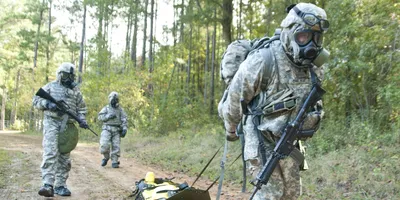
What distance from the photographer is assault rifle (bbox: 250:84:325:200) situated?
278cm

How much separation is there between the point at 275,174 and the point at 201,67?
3498 cm

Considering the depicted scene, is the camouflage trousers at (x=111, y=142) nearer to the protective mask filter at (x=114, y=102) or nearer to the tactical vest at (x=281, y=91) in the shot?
the protective mask filter at (x=114, y=102)

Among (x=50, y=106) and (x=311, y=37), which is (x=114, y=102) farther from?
(x=311, y=37)

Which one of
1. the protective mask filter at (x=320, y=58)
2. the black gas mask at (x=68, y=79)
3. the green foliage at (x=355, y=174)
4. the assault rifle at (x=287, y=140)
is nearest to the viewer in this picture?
the assault rifle at (x=287, y=140)

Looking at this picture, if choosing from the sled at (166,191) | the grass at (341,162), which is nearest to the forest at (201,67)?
the grass at (341,162)

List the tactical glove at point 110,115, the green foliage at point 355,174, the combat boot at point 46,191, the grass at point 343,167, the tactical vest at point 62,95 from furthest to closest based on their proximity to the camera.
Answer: the tactical glove at point 110,115 < the tactical vest at point 62,95 < the grass at point 343,167 < the green foliage at point 355,174 < the combat boot at point 46,191

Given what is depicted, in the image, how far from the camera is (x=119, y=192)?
6652mm

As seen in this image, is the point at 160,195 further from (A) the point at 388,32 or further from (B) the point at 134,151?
(B) the point at 134,151

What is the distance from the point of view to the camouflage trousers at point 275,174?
2.90m

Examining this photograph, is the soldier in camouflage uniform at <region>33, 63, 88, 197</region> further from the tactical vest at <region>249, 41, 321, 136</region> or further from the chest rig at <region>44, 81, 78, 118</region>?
the tactical vest at <region>249, 41, 321, 136</region>

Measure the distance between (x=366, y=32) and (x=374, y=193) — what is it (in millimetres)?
4325

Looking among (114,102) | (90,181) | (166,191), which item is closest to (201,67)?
(114,102)

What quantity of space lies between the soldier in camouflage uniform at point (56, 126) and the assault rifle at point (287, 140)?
4.40 m

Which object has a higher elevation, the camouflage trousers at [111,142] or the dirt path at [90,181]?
the camouflage trousers at [111,142]
